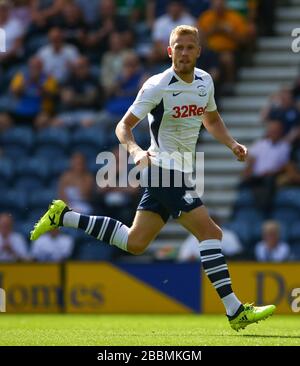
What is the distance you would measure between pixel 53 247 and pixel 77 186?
104 cm

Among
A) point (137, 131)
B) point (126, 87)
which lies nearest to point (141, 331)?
point (137, 131)

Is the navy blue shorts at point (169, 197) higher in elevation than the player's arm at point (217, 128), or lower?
lower

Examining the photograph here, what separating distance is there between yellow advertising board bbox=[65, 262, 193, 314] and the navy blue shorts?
4.73 meters

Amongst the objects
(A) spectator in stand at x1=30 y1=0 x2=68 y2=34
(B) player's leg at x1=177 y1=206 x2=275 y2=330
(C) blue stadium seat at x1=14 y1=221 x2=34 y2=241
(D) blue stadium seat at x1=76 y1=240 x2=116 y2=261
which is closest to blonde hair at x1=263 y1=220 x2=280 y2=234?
(D) blue stadium seat at x1=76 y1=240 x2=116 y2=261

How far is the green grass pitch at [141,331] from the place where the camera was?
8656 millimetres

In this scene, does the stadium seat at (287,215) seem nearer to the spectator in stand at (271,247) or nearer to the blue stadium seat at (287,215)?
the blue stadium seat at (287,215)

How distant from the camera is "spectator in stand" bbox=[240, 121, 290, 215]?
50.8 feet

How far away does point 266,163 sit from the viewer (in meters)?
15.9

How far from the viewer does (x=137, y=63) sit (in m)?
17.3

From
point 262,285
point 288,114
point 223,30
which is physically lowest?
point 262,285

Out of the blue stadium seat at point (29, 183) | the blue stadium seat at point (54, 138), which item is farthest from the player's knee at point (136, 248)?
the blue stadium seat at point (54, 138)

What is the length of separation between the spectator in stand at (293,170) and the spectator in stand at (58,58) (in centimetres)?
413

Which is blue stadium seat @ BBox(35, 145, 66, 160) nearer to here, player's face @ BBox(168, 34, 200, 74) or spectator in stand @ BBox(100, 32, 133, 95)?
spectator in stand @ BBox(100, 32, 133, 95)

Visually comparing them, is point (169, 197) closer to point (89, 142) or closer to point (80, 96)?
point (89, 142)
